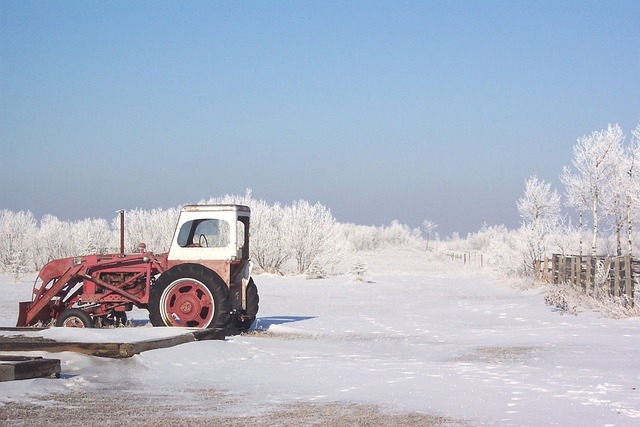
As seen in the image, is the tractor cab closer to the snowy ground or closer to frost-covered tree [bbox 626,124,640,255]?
the snowy ground

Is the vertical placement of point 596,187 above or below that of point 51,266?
above

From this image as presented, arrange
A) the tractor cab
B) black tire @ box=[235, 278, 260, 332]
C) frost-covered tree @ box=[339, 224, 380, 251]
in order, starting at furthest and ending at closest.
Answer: frost-covered tree @ box=[339, 224, 380, 251] < black tire @ box=[235, 278, 260, 332] < the tractor cab

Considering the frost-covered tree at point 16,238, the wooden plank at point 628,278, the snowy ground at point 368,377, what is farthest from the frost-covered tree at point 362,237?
the snowy ground at point 368,377

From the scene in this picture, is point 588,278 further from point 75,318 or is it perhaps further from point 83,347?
point 83,347

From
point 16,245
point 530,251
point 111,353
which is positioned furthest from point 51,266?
point 16,245

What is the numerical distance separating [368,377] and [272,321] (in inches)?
352

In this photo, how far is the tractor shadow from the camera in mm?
17606

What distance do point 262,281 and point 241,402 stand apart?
96.7 ft

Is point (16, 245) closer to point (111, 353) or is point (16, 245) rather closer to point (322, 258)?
point (322, 258)

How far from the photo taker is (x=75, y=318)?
14.9 m

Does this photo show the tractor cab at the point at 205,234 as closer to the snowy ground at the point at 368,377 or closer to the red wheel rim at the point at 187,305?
the red wheel rim at the point at 187,305

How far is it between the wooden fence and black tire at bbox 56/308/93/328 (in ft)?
43.4

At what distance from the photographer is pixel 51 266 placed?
15820mm

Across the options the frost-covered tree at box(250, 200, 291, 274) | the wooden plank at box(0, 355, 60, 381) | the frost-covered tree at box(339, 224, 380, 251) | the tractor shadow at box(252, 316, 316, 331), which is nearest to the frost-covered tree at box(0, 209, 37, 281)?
the frost-covered tree at box(250, 200, 291, 274)
